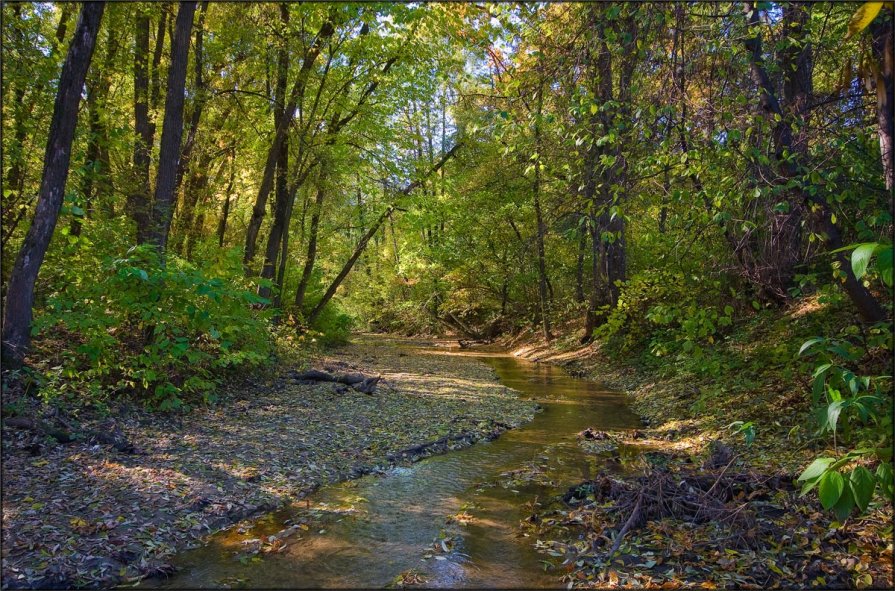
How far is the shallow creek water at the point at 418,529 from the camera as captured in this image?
4297 mm

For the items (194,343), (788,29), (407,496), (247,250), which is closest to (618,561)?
(407,496)

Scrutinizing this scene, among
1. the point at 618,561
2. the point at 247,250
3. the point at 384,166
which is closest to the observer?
the point at 618,561

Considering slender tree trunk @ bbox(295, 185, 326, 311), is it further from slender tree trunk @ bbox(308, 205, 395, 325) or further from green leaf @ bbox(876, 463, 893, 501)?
green leaf @ bbox(876, 463, 893, 501)

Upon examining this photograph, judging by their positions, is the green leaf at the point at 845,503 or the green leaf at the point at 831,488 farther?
the green leaf at the point at 845,503

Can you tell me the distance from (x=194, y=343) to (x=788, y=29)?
363 inches

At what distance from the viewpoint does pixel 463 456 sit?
26.1 ft

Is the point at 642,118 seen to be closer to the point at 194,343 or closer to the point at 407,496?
the point at 407,496

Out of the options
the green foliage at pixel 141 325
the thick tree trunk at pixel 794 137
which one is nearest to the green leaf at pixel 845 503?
the thick tree trunk at pixel 794 137

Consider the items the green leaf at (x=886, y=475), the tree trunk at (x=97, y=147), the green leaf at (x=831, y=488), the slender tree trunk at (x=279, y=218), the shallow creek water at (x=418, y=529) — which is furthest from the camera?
the slender tree trunk at (x=279, y=218)

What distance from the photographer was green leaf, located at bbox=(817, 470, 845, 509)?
8.97 feet

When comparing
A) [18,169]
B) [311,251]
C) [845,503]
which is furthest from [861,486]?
[311,251]

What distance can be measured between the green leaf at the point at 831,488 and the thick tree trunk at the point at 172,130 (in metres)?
9.15

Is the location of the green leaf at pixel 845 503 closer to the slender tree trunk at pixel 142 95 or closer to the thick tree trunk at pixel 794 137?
the thick tree trunk at pixel 794 137

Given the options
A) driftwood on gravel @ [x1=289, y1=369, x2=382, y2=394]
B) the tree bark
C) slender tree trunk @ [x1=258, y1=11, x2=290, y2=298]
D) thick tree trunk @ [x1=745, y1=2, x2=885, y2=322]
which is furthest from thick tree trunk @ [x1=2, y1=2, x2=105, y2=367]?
the tree bark
